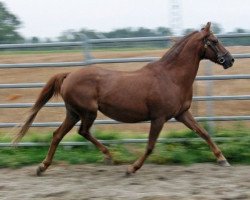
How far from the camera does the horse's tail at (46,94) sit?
6.64 meters

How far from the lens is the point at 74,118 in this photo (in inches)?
257

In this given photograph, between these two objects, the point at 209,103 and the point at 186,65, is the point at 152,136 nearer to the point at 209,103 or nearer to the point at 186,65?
the point at 186,65

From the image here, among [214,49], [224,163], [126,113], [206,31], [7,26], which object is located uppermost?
[206,31]

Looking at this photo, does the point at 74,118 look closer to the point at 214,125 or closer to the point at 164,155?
the point at 164,155

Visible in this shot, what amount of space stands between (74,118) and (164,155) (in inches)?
52.1

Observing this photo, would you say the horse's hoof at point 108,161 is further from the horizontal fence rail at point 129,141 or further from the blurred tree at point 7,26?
the blurred tree at point 7,26

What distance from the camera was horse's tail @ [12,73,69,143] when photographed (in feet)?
21.8

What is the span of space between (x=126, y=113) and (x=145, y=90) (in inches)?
14.8

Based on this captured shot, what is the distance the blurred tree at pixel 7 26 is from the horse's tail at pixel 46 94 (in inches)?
798

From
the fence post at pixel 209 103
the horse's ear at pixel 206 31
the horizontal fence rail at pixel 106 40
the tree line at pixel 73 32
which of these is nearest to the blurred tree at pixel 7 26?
the tree line at pixel 73 32

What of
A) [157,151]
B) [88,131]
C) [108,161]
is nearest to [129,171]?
[108,161]

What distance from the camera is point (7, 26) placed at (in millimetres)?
31141

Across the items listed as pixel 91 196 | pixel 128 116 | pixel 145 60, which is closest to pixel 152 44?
pixel 145 60

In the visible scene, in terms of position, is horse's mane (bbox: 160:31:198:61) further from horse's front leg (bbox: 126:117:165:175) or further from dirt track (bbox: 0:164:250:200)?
dirt track (bbox: 0:164:250:200)
